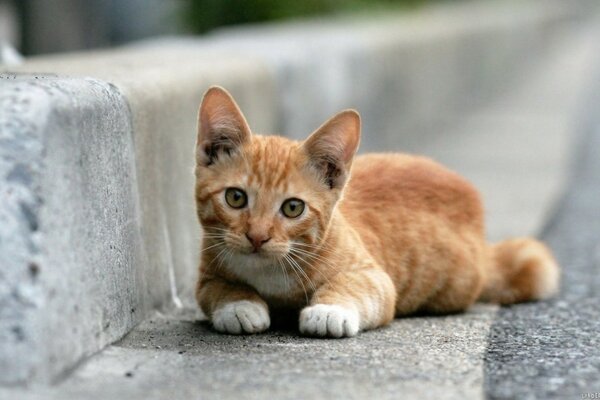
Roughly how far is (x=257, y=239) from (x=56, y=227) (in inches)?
33.4

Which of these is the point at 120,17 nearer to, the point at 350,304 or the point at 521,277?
the point at 521,277

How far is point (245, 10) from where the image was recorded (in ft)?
38.4

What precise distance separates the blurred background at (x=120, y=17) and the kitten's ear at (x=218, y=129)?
576 centimetres

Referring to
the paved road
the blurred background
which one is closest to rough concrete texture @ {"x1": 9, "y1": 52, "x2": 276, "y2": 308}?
the paved road

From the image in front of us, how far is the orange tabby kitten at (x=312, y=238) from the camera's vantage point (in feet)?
12.0

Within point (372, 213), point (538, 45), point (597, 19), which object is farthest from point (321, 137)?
point (597, 19)

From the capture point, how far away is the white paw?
367 cm

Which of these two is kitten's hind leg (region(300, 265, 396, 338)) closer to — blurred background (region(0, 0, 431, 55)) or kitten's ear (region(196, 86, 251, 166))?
kitten's ear (region(196, 86, 251, 166))

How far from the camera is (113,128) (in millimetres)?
3568

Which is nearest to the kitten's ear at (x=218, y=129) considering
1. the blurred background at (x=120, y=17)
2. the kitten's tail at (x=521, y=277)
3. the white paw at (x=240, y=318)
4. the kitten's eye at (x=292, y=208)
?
the kitten's eye at (x=292, y=208)

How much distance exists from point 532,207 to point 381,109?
274 cm

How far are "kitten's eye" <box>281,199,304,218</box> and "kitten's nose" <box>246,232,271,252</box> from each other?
6.6 inches

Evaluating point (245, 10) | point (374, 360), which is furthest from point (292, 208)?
point (245, 10)

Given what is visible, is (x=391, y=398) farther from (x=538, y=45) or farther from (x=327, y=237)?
(x=538, y=45)
